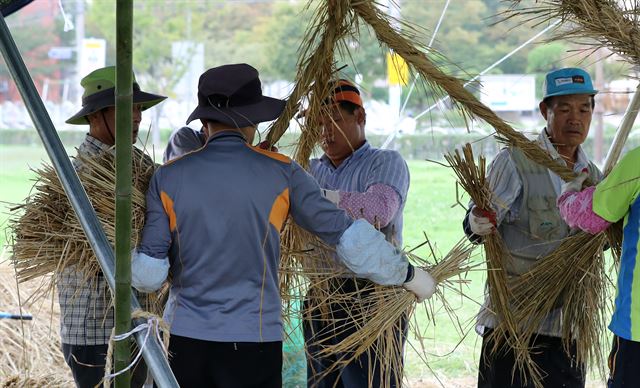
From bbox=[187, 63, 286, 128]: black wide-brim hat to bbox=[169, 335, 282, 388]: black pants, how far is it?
533 millimetres

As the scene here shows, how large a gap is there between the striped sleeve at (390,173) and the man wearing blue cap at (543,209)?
10.9 inches

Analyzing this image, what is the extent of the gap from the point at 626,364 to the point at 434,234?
7679mm

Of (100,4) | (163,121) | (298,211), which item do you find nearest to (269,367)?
(298,211)

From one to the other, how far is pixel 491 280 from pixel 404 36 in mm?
830

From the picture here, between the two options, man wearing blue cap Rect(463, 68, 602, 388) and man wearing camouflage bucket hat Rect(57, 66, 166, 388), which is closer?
man wearing camouflage bucket hat Rect(57, 66, 166, 388)

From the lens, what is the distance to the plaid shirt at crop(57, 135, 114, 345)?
8.59ft

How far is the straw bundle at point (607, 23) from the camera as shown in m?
2.50

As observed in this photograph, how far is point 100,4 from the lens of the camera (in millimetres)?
17125

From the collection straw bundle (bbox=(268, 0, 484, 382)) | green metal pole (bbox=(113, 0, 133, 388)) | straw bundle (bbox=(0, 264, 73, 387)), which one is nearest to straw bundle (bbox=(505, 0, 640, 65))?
straw bundle (bbox=(268, 0, 484, 382))

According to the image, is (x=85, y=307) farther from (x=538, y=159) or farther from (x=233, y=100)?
(x=538, y=159)

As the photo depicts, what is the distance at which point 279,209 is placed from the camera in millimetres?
2250

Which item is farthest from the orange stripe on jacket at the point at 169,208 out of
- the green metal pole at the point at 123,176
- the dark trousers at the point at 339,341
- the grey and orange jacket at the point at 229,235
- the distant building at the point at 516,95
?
the distant building at the point at 516,95

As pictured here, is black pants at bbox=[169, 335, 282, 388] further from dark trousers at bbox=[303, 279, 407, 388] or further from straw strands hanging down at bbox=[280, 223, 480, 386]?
dark trousers at bbox=[303, 279, 407, 388]

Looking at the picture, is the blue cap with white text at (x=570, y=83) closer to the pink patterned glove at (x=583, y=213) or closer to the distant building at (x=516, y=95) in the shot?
the pink patterned glove at (x=583, y=213)
